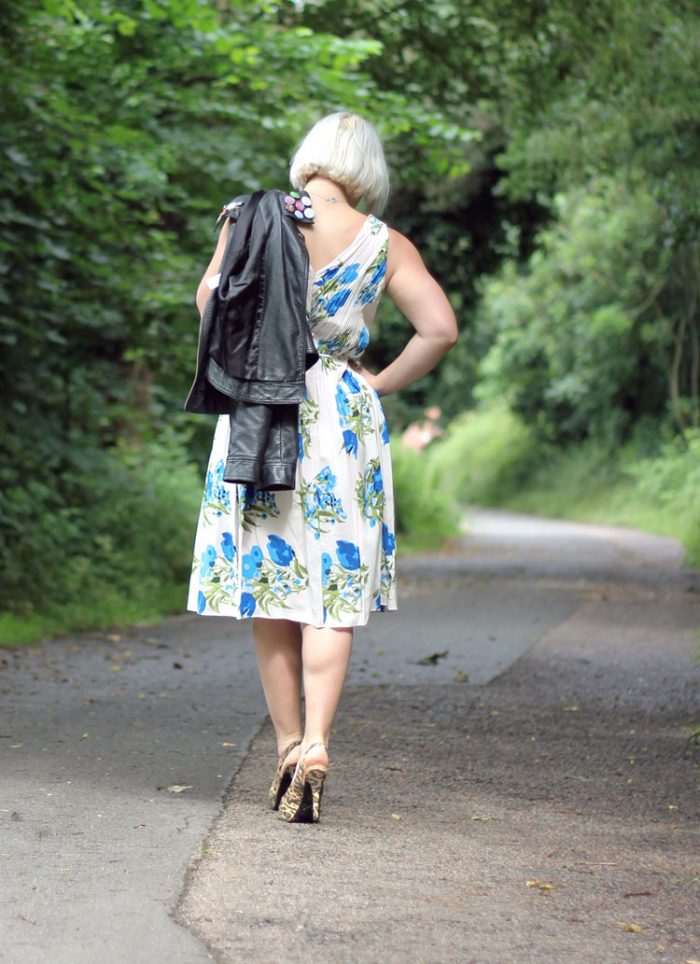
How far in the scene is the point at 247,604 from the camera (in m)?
4.39

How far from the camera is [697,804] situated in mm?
4770

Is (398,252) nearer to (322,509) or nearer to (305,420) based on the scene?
(305,420)

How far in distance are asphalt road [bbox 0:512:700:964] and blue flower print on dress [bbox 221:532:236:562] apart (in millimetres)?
764

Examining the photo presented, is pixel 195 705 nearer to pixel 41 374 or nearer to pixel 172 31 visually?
pixel 41 374

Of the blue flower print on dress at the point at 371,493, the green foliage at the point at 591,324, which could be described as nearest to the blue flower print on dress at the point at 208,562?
the blue flower print on dress at the point at 371,493

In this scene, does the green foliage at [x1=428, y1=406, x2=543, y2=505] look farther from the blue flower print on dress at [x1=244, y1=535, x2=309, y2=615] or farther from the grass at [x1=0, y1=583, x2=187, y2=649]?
the blue flower print on dress at [x1=244, y1=535, x2=309, y2=615]

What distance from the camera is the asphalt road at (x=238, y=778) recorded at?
312 cm

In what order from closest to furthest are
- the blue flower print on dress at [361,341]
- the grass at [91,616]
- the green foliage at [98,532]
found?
the blue flower print on dress at [361,341], the grass at [91,616], the green foliage at [98,532]

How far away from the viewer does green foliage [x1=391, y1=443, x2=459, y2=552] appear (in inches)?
917

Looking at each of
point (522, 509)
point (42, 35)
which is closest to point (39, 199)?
point (42, 35)

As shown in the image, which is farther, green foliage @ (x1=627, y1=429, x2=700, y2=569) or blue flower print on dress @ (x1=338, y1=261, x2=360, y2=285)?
green foliage @ (x1=627, y1=429, x2=700, y2=569)

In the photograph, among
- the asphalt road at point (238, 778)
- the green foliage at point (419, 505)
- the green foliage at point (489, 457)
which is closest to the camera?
the asphalt road at point (238, 778)

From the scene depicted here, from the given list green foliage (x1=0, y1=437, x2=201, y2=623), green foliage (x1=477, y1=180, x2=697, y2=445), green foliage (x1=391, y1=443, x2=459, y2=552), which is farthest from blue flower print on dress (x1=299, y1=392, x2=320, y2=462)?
green foliage (x1=477, y1=180, x2=697, y2=445)

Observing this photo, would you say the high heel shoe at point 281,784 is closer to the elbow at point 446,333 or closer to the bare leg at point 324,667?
the bare leg at point 324,667
